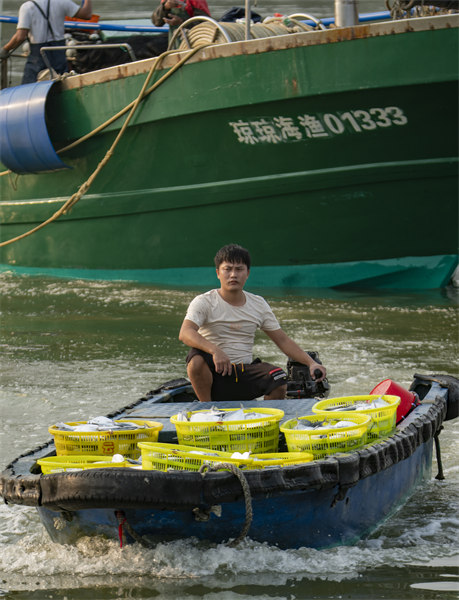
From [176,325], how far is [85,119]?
12.6 feet

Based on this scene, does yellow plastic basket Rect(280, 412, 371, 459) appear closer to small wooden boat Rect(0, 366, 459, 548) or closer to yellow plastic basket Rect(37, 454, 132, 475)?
small wooden boat Rect(0, 366, 459, 548)

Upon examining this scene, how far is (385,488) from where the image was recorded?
4500 mm

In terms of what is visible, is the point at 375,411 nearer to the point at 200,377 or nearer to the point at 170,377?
the point at 200,377

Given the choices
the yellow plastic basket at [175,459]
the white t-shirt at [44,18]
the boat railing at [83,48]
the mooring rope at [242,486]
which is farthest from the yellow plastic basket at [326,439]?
the white t-shirt at [44,18]

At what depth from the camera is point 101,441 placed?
4.31 m

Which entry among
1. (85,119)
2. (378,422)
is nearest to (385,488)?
(378,422)

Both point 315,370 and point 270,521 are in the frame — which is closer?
point 270,521

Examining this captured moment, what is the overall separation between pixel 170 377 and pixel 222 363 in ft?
8.47

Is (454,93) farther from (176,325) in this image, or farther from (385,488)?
(385,488)

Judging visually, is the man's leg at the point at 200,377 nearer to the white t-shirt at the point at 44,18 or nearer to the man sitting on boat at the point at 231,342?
the man sitting on boat at the point at 231,342

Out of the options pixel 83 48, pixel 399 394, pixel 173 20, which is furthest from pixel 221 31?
pixel 399 394

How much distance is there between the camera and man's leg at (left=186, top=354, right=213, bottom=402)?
5.54m

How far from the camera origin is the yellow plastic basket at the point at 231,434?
428 cm

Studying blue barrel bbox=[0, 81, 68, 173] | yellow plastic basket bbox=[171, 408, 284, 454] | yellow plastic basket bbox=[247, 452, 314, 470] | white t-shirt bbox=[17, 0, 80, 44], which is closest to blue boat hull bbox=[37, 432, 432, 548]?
yellow plastic basket bbox=[247, 452, 314, 470]
